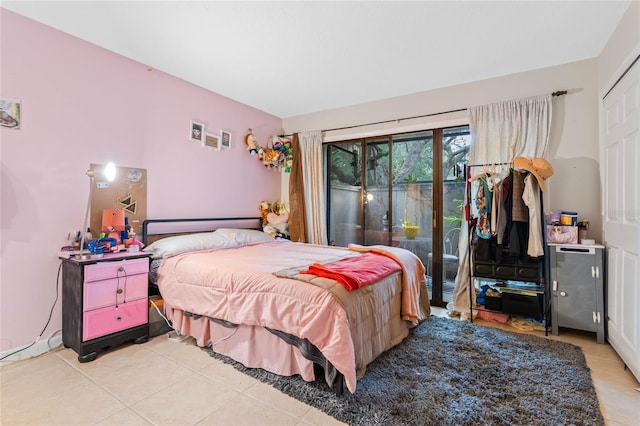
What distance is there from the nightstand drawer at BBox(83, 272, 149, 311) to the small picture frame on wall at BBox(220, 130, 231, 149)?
197 centimetres

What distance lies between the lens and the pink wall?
233cm

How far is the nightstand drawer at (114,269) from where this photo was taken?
2304 mm

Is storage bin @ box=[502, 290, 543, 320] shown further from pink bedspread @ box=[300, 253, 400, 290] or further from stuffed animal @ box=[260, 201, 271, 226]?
stuffed animal @ box=[260, 201, 271, 226]

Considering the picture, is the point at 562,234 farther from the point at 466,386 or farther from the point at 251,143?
the point at 251,143

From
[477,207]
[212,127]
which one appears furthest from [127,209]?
[477,207]

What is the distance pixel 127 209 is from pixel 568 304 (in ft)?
13.8

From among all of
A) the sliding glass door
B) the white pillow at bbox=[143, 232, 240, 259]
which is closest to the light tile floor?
the white pillow at bbox=[143, 232, 240, 259]

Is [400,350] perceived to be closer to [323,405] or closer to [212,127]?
→ [323,405]

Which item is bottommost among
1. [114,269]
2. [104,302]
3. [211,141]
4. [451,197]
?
[104,302]

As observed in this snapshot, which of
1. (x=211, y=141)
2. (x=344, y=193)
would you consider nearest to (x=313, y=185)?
(x=344, y=193)

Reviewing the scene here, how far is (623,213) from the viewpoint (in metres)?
2.24

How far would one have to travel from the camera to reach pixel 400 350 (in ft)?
7.98

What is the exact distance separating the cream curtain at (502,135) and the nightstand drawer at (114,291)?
3.13 meters

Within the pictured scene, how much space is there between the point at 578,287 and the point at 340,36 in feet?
9.90
